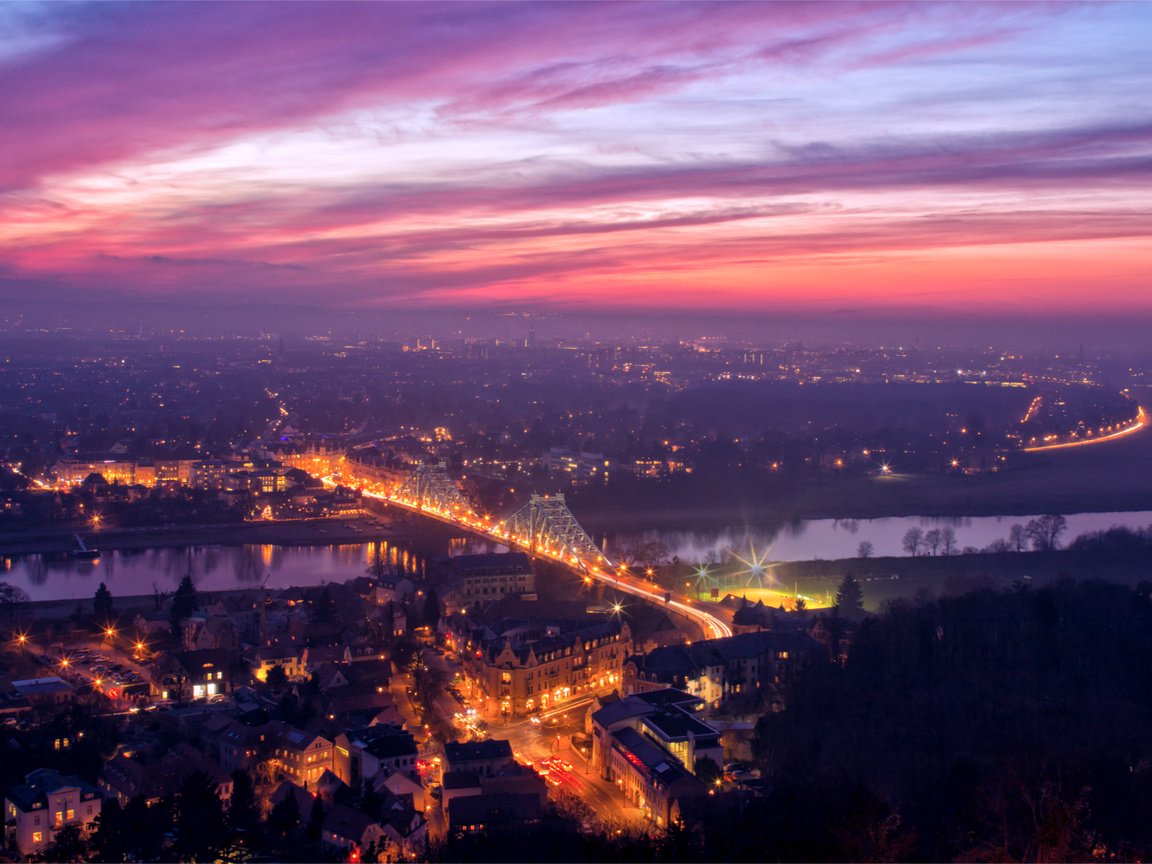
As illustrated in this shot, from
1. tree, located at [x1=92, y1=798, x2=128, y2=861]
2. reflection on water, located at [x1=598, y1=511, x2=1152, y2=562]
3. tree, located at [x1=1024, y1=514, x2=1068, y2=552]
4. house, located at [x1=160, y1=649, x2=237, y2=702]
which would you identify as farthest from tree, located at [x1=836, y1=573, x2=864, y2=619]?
tree, located at [x1=92, y1=798, x2=128, y2=861]

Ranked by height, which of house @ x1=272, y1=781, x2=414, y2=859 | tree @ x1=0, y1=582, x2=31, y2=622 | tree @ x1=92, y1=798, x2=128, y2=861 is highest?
tree @ x1=92, y1=798, x2=128, y2=861

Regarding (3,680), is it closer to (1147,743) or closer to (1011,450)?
(1147,743)

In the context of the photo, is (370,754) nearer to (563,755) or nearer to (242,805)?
(242,805)

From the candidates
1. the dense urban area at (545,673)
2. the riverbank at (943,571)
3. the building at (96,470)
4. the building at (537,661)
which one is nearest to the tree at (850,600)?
the dense urban area at (545,673)

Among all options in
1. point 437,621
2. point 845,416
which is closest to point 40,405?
point 845,416

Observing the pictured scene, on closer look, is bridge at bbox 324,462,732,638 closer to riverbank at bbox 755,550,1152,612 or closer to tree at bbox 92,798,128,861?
riverbank at bbox 755,550,1152,612

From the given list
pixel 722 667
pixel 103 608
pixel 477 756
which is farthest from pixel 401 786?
pixel 103 608

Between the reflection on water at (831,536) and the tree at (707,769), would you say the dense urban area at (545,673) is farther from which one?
the reflection on water at (831,536)
